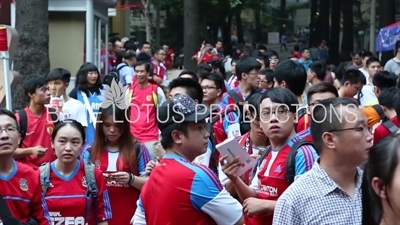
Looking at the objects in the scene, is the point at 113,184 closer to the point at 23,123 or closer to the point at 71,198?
the point at 71,198

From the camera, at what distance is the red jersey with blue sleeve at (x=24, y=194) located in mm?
5359

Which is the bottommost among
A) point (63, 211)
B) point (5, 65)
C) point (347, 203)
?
point (63, 211)

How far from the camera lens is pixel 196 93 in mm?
7535

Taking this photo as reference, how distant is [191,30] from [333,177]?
1849 centimetres

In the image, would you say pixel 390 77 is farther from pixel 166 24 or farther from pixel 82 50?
pixel 166 24

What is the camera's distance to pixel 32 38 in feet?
40.9

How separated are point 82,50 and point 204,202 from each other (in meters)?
12.8

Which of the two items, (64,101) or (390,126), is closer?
(390,126)

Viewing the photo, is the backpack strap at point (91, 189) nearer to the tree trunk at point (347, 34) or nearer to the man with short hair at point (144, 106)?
the man with short hair at point (144, 106)

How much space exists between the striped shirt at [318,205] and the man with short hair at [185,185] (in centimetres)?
53

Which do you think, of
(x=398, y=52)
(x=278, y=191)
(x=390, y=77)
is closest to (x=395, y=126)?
(x=278, y=191)

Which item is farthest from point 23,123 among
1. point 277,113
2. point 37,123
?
point 277,113

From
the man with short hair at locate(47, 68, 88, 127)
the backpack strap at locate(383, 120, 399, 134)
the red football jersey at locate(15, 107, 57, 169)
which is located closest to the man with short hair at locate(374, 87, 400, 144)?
the backpack strap at locate(383, 120, 399, 134)

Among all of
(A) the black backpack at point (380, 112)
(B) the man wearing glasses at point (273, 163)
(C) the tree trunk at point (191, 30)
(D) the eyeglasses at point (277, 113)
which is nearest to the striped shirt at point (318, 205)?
(B) the man wearing glasses at point (273, 163)
